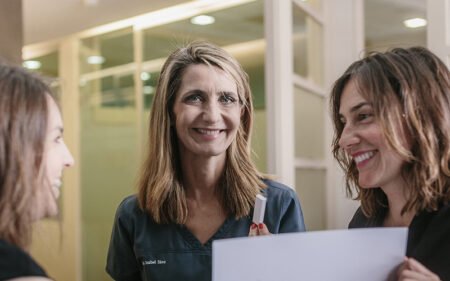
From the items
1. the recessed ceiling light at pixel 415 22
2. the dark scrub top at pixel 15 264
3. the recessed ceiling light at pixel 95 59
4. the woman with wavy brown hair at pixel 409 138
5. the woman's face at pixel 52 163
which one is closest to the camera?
the dark scrub top at pixel 15 264

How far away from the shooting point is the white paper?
36.6 inches

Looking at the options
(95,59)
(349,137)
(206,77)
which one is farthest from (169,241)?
(95,59)

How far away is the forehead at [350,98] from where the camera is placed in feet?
3.42

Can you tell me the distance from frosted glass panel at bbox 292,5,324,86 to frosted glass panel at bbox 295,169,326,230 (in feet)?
1.48

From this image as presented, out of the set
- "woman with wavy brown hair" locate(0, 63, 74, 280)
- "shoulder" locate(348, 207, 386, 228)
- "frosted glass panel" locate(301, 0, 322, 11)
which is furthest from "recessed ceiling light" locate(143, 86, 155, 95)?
"woman with wavy brown hair" locate(0, 63, 74, 280)

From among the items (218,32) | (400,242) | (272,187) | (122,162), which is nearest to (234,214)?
(272,187)

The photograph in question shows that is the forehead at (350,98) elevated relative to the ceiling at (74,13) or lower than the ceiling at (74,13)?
lower

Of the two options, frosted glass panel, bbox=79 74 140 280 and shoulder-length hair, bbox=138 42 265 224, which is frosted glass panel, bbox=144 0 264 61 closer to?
frosted glass panel, bbox=79 74 140 280

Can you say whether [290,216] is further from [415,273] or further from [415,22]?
[415,22]

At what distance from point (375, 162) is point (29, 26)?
13.1ft

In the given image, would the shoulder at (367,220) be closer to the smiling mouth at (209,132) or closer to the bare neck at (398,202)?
the bare neck at (398,202)

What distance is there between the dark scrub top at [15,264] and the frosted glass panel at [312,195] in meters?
1.74

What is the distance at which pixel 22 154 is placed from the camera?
2.67 ft

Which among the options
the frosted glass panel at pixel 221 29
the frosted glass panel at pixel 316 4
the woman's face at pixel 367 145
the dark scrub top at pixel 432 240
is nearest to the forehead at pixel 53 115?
the woman's face at pixel 367 145
